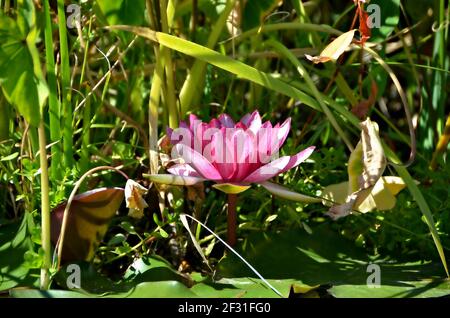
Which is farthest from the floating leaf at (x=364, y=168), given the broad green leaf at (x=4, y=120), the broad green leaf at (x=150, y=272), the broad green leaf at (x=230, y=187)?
the broad green leaf at (x=4, y=120)

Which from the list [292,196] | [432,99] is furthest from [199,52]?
[432,99]

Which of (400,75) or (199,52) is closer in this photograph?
(199,52)

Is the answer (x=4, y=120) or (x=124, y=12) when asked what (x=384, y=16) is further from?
(x=4, y=120)

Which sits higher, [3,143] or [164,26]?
[164,26]

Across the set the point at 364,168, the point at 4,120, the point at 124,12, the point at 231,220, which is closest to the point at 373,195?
the point at 364,168

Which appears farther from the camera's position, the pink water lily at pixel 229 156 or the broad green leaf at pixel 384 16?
the broad green leaf at pixel 384 16

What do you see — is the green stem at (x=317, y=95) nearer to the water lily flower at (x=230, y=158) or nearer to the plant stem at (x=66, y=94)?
the water lily flower at (x=230, y=158)
